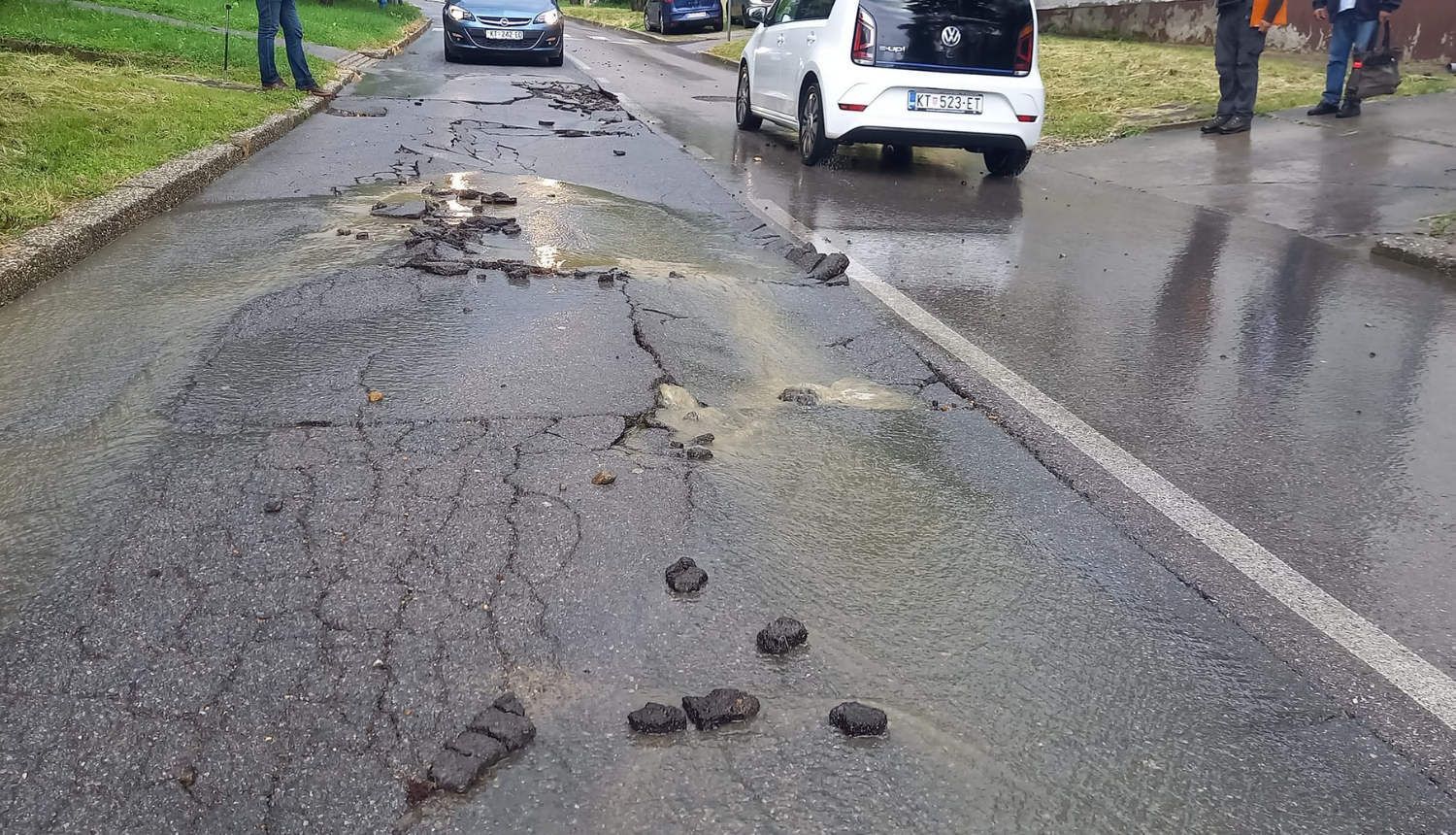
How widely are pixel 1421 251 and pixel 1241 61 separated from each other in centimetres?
546

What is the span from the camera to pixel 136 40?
46.9ft

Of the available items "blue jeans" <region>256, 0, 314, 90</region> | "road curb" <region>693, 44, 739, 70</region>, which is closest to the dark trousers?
"blue jeans" <region>256, 0, 314, 90</region>

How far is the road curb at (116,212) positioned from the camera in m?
5.44

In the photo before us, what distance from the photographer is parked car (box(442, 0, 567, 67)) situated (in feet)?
62.6

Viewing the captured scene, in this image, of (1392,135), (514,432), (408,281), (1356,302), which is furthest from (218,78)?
(1392,135)

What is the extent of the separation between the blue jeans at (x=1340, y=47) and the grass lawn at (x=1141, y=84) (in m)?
0.68

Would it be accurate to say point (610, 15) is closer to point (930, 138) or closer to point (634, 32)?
point (634, 32)

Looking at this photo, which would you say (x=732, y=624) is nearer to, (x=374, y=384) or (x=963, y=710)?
(x=963, y=710)

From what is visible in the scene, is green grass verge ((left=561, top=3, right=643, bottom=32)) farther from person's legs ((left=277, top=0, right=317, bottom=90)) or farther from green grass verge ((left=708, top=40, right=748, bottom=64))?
person's legs ((left=277, top=0, right=317, bottom=90))

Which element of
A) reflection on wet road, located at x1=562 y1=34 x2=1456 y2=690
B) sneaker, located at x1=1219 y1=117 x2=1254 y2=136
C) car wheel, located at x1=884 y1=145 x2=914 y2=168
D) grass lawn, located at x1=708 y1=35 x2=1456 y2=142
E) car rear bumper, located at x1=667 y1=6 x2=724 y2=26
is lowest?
reflection on wet road, located at x1=562 y1=34 x2=1456 y2=690

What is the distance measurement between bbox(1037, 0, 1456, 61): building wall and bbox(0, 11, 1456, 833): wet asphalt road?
13.2 meters

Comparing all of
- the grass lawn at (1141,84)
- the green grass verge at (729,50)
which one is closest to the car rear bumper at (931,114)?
the grass lawn at (1141,84)

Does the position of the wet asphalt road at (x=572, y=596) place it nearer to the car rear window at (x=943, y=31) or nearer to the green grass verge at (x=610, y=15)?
the car rear window at (x=943, y=31)

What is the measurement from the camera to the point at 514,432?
12.9 feet
